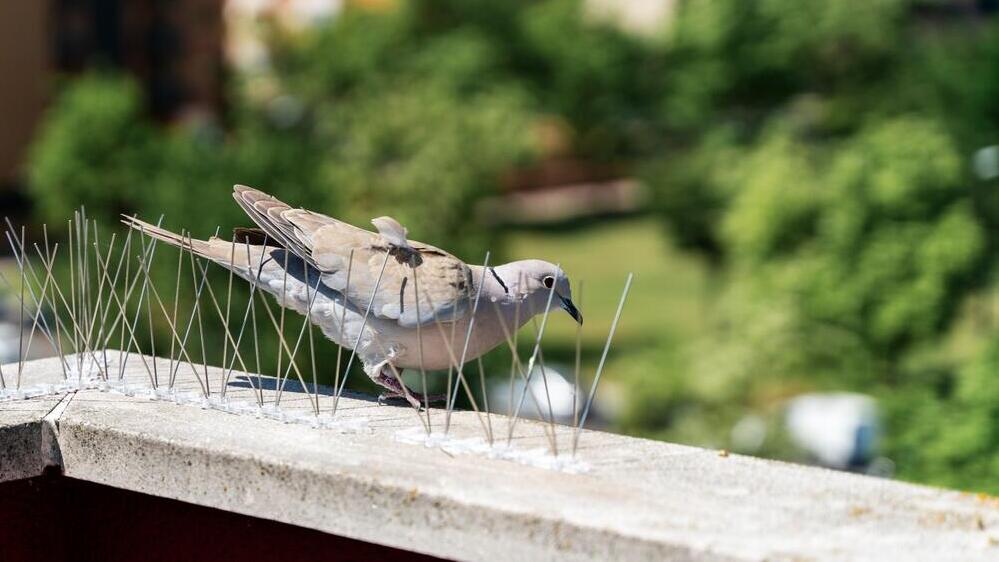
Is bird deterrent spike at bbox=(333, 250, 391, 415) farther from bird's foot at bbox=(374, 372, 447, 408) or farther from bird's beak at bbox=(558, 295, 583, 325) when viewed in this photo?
bird's beak at bbox=(558, 295, 583, 325)

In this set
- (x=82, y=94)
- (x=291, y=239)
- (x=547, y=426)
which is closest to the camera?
(x=547, y=426)

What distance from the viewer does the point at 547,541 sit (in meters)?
A: 2.50

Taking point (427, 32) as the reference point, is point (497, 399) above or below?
below

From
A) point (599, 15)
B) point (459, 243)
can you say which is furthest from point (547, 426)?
point (599, 15)

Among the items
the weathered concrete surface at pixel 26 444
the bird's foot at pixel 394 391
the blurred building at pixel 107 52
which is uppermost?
the blurred building at pixel 107 52

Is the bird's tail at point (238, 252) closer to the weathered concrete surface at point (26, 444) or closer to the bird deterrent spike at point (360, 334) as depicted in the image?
the bird deterrent spike at point (360, 334)

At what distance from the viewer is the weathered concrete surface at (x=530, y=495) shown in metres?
2.45

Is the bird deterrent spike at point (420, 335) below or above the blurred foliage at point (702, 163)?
below

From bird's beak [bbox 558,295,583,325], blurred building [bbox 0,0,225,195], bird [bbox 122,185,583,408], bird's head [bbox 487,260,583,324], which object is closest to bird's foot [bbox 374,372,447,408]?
bird [bbox 122,185,583,408]

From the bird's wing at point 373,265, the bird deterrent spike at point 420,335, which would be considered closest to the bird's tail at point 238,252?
the bird's wing at point 373,265

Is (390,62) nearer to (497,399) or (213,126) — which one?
(213,126)

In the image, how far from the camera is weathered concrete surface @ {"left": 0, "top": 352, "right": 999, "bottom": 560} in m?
2.45

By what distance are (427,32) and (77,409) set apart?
1728 inches

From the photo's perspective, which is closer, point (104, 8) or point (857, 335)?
point (857, 335)
